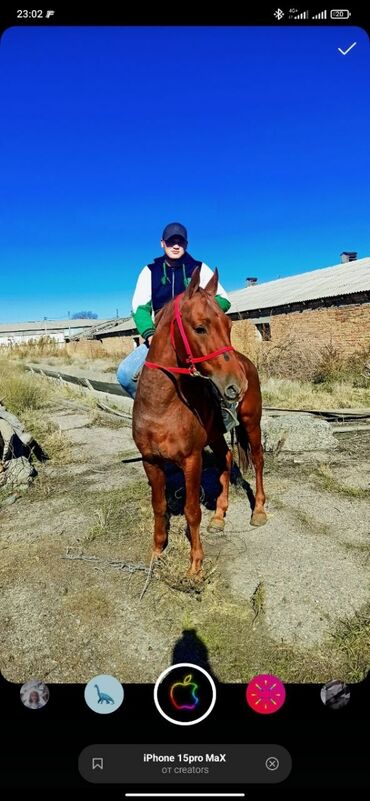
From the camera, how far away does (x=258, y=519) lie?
13.0 ft

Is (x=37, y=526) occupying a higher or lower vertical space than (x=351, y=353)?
lower

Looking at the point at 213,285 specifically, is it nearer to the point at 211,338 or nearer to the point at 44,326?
the point at 211,338

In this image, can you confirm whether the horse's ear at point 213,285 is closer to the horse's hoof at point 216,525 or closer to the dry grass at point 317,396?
the horse's hoof at point 216,525

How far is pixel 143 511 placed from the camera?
428 centimetres

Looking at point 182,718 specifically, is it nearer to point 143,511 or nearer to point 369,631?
point 369,631

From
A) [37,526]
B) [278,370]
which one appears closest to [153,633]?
[37,526]

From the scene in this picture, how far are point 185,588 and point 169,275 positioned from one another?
2.43m

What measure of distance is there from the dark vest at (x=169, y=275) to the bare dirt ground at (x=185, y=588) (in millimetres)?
2186

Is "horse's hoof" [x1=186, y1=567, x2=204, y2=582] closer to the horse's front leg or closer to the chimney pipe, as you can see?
the horse's front leg

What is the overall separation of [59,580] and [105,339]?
34.4m

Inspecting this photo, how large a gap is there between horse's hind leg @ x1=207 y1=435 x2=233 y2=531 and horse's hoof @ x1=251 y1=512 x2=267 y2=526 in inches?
11.3

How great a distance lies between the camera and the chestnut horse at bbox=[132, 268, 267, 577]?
2.28 m
